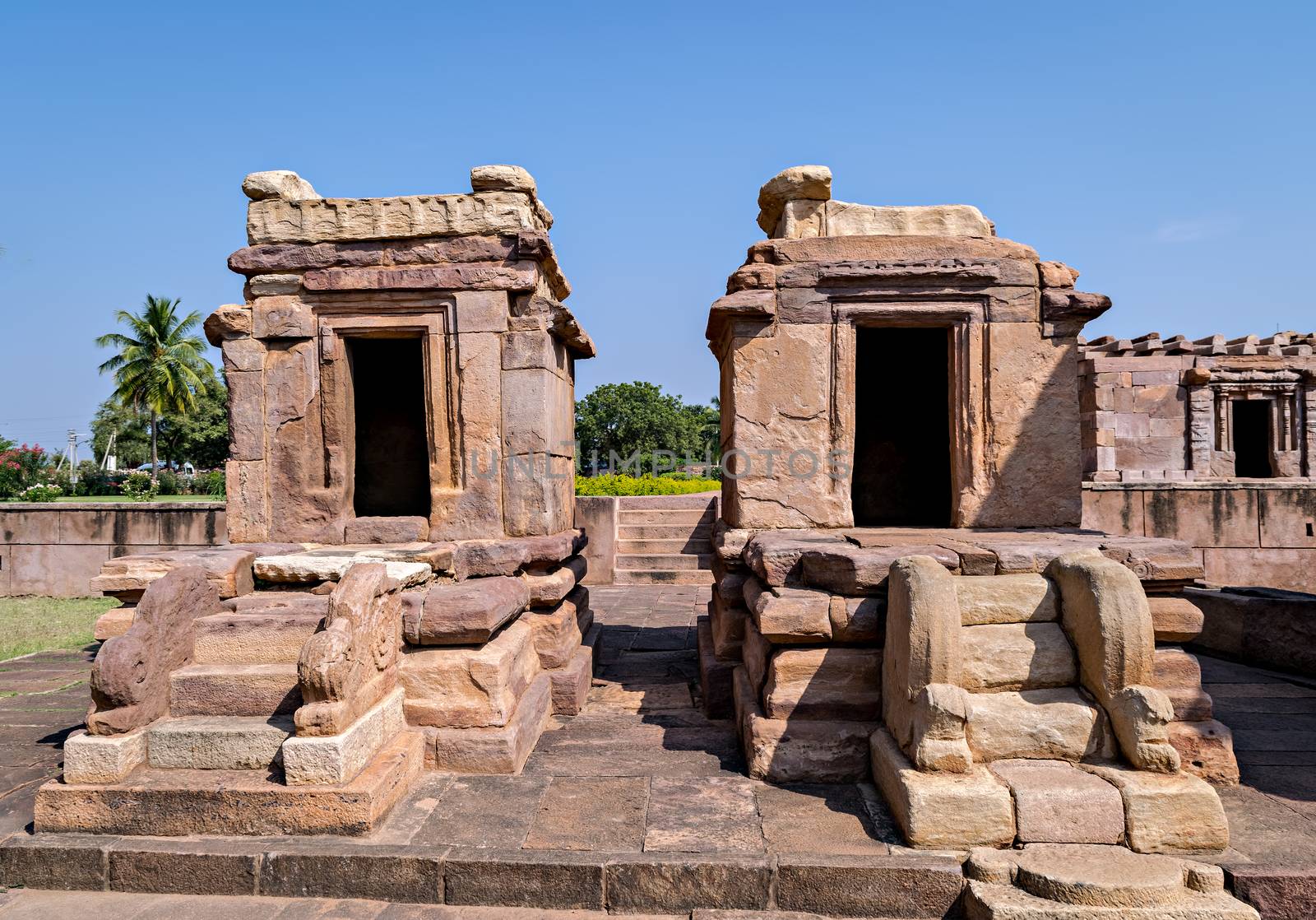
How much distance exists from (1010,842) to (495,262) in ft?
14.5

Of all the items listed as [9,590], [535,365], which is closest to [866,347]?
[535,365]

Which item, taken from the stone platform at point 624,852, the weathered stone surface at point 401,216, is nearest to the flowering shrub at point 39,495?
the weathered stone surface at point 401,216

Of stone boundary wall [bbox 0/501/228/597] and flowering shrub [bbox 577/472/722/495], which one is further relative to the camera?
flowering shrub [bbox 577/472/722/495]

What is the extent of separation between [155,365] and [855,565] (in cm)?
3712

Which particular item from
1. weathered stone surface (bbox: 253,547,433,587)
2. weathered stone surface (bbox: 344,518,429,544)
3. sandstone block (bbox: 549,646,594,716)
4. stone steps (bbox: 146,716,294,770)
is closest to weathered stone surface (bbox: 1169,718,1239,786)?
sandstone block (bbox: 549,646,594,716)


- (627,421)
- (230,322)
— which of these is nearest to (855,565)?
(230,322)

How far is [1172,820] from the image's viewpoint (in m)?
3.01

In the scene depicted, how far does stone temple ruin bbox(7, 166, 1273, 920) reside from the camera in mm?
3197

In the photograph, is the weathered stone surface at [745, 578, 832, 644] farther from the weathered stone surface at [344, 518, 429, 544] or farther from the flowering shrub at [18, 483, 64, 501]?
the flowering shrub at [18, 483, 64, 501]

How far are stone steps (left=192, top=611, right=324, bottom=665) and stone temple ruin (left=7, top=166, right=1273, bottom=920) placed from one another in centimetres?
2

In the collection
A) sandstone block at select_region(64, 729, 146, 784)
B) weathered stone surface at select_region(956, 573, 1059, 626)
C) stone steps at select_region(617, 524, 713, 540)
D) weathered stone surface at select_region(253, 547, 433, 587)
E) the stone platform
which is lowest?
the stone platform

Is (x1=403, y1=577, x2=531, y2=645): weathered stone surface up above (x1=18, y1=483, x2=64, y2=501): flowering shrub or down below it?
below

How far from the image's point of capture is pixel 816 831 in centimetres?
325

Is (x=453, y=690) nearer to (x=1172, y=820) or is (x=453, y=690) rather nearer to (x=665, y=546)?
(x=1172, y=820)
